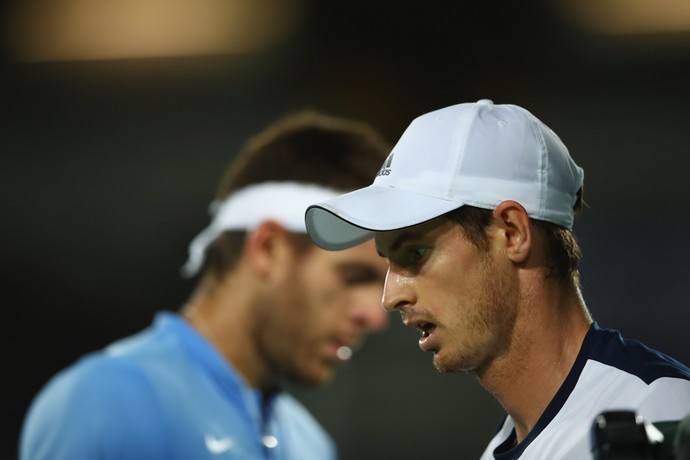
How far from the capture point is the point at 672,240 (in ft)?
12.4

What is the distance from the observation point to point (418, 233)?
1.17 meters

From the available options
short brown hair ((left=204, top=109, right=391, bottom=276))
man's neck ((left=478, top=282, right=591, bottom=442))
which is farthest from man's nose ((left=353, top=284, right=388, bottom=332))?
man's neck ((left=478, top=282, right=591, bottom=442))

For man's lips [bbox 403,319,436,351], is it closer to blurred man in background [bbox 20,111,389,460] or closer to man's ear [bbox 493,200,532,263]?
man's ear [bbox 493,200,532,263]

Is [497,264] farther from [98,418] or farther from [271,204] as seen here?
[271,204]

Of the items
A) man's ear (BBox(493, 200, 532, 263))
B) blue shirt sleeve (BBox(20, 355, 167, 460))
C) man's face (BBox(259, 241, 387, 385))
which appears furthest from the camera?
man's face (BBox(259, 241, 387, 385))

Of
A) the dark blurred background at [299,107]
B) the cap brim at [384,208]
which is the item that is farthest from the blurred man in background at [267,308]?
the dark blurred background at [299,107]

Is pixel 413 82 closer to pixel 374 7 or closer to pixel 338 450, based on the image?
pixel 374 7

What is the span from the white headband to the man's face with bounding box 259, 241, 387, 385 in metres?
0.10

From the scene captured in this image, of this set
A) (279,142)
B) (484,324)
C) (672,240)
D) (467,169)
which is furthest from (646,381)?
(672,240)

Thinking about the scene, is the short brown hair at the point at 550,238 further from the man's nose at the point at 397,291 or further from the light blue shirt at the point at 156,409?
the light blue shirt at the point at 156,409

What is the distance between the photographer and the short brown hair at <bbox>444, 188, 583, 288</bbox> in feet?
3.76

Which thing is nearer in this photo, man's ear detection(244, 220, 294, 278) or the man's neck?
the man's neck

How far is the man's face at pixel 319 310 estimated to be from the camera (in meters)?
2.16

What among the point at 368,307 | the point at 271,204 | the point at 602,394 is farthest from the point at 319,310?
the point at 602,394
